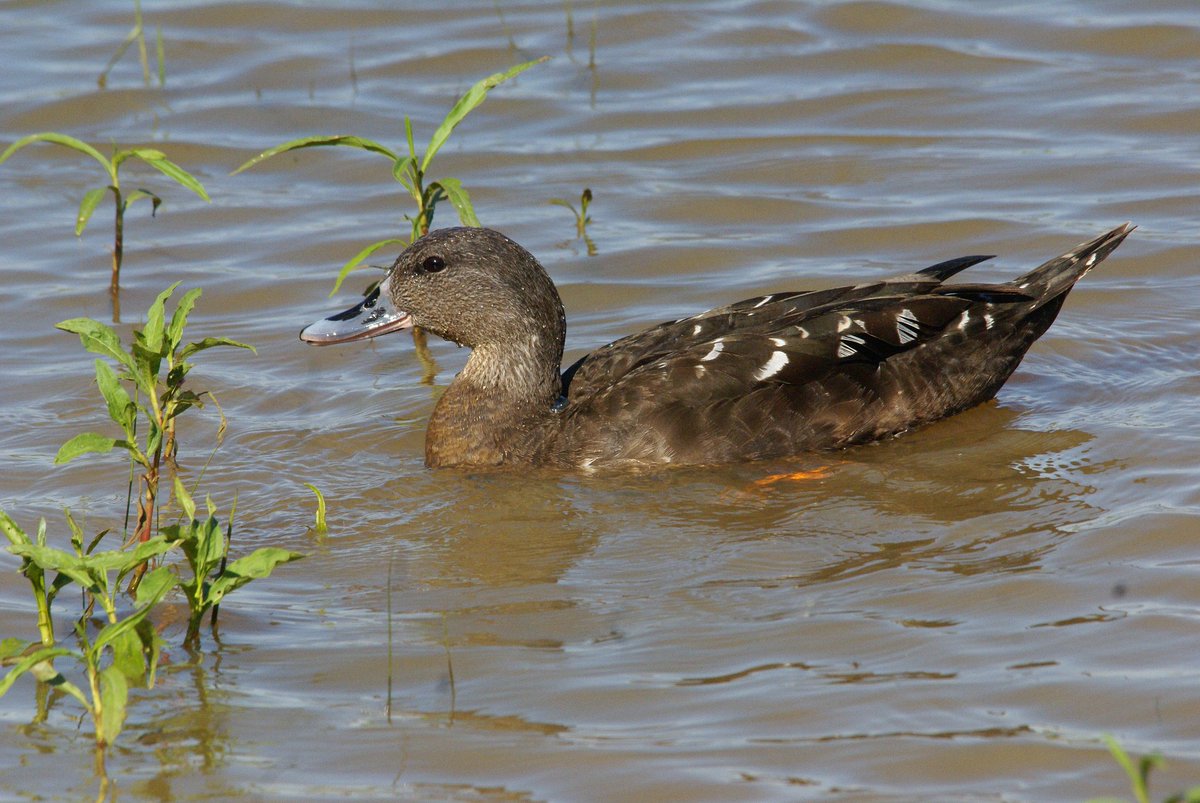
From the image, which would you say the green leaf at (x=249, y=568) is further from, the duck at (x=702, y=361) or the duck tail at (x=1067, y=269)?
the duck tail at (x=1067, y=269)

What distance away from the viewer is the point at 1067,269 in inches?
286

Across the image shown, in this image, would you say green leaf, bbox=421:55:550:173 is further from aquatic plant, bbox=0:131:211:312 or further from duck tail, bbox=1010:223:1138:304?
duck tail, bbox=1010:223:1138:304

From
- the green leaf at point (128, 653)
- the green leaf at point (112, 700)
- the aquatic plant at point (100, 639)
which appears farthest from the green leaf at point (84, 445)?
the green leaf at point (112, 700)

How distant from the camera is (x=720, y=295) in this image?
8.84 metres

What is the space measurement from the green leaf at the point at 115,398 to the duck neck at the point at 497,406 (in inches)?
82.0

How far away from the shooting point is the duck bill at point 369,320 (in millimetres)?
7301

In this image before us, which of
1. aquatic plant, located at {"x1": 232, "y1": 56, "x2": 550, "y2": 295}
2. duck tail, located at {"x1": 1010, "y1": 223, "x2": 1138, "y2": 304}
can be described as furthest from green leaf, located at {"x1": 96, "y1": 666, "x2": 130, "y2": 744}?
duck tail, located at {"x1": 1010, "y1": 223, "x2": 1138, "y2": 304}

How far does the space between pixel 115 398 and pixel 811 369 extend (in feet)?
10.1

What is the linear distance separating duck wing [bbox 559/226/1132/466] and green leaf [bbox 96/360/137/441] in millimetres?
2270

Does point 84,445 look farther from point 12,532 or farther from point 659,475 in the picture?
point 659,475

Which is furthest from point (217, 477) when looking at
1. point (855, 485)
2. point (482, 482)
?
point (855, 485)

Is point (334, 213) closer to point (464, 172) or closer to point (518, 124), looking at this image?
point (464, 172)

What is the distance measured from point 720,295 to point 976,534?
3330mm

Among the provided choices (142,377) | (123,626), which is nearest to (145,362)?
(142,377)
